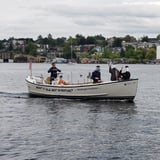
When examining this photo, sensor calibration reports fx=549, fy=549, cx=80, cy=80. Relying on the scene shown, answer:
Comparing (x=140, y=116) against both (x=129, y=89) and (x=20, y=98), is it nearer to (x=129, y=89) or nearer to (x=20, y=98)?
(x=129, y=89)

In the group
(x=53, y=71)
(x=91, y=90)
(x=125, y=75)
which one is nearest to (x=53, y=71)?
(x=53, y=71)

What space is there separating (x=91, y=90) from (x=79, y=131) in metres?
13.5

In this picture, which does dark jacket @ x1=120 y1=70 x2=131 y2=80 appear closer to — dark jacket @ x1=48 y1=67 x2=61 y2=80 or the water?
the water

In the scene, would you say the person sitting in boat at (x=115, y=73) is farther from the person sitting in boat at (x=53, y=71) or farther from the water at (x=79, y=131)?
the person sitting in boat at (x=53, y=71)

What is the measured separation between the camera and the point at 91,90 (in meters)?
39.0

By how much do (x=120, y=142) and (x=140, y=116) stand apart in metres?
9.04

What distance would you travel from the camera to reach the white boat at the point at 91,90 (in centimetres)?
3791

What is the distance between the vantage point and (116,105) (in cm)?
3694

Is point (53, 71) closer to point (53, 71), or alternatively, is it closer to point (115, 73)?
point (53, 71)

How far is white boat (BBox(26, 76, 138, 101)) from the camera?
37.9m

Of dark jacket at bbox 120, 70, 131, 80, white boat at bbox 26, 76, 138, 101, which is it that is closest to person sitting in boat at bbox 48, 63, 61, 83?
white boat at bbox 26, 76, 138, 101

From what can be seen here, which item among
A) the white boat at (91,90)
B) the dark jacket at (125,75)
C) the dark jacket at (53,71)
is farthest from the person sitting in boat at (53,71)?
the dark jacket at (125,75)

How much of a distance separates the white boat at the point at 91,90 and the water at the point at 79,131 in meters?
0.65

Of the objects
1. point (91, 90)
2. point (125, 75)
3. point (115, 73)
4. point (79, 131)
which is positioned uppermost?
point (115, 73)
